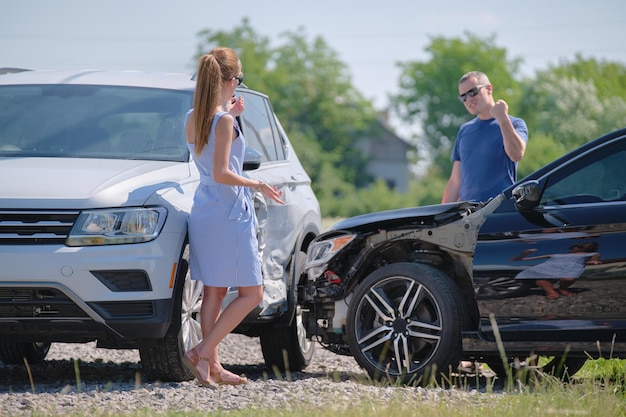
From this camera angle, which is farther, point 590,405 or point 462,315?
point 462,315

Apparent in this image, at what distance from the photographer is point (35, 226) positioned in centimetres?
617

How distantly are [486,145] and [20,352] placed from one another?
3950 millimetres

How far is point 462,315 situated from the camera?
685 cm

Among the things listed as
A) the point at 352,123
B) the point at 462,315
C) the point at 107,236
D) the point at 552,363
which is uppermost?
the point at 352,123

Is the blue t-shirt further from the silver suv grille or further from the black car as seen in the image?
the silver suv grille

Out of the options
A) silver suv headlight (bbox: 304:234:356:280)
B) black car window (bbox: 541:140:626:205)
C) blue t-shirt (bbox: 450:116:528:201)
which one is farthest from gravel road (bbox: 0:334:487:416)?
blue t-shirt (bbox: 450:116:528:201)

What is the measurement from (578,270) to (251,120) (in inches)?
115

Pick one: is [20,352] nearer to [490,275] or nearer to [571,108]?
[490,275]

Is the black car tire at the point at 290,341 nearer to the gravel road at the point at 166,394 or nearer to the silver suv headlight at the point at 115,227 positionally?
the gravel road at the point at 166,394

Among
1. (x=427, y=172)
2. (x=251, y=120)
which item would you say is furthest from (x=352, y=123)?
(x=251, y=120)

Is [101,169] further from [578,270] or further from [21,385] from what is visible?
[578,270]

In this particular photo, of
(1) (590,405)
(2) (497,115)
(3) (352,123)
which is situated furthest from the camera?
(3) (352,123)

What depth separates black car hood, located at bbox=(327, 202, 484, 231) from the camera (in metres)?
7.12

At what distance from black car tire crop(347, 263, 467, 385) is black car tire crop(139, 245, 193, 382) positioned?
1190mm
